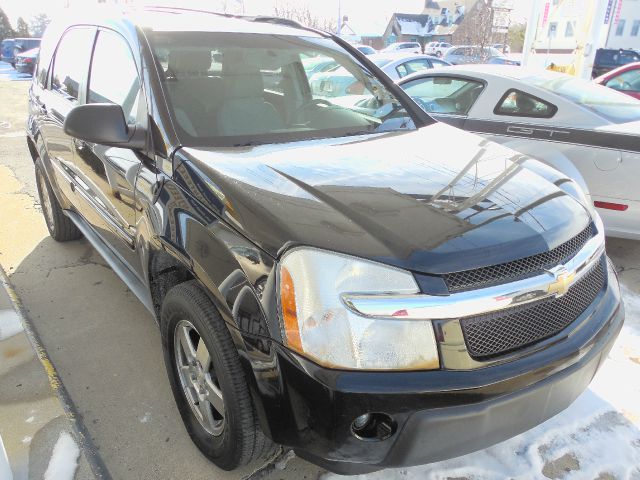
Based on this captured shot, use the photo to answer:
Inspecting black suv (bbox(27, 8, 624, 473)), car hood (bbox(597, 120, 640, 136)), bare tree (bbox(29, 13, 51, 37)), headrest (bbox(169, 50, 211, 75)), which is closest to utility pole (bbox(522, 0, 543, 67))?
car hood (bbox(597, 120, 640, 136))

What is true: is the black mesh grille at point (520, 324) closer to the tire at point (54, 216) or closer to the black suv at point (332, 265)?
the black suv at point (332, 265)

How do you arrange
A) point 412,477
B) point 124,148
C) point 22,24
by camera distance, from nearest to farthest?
1. point 412,477
2. point 124,148
3. point 22,24

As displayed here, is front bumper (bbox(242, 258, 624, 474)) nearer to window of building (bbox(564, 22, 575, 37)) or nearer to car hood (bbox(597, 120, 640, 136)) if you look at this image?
car hood (bbox(597, 120, 640, 136))

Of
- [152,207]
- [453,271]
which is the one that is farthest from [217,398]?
[453,271]

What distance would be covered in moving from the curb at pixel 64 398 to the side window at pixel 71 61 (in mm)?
1427

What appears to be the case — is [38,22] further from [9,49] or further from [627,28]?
[627,28]

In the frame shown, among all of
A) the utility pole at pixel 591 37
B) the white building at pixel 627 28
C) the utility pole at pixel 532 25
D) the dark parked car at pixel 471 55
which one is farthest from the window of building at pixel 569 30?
the white building at pixel 627 28

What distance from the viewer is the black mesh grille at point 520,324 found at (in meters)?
1.61

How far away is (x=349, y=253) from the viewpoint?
5.19 ft

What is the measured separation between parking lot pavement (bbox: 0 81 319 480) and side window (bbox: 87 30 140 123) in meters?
1.37

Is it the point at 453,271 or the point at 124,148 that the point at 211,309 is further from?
the point at 124,148

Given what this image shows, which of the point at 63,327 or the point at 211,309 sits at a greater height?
the point at 211,309

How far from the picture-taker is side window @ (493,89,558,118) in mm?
4301

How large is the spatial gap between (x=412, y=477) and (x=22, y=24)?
48.5m
